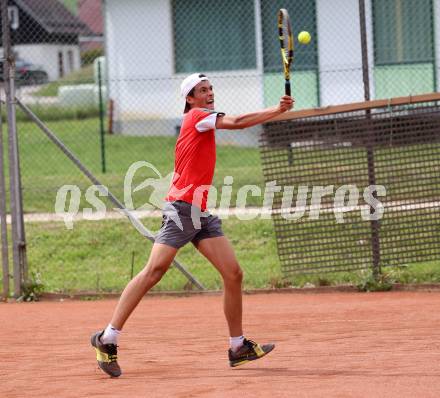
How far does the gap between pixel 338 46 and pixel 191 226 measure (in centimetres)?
1297

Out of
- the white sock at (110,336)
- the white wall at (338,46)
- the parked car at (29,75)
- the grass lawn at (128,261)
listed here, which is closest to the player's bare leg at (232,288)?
the white sock at (110,336)

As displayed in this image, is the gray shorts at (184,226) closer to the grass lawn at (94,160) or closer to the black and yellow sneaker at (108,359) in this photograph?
the black and yellow sneaker at (108,359)

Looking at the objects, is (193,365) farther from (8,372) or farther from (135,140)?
(135,140)

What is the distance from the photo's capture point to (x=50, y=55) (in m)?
44.1

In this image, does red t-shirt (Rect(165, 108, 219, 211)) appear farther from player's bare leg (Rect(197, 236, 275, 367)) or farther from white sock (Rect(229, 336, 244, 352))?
white sock (Rect(229, 336, 244, 352))

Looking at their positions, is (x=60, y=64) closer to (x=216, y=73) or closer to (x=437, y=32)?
(x=216, y=73)

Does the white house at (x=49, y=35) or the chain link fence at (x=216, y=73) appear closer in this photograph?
the chain link fence at (x=216, y=73)

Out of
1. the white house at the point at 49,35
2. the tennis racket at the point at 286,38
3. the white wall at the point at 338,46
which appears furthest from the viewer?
the white house at the point at 49,35

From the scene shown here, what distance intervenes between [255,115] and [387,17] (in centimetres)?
1283

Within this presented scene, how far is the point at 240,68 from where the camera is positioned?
2119 centimetres

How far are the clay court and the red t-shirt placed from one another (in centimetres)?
110

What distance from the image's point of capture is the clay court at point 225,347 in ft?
22.2

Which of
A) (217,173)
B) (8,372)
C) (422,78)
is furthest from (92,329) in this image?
(422,78)

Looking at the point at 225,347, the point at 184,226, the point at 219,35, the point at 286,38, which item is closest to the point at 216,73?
the point at 219,35
